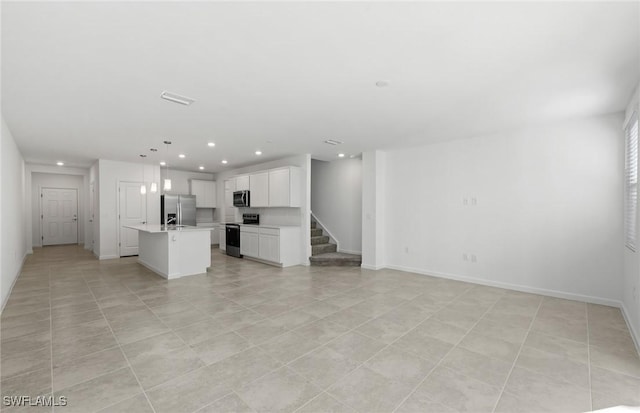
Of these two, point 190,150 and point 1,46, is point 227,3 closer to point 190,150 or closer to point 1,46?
point 1,46

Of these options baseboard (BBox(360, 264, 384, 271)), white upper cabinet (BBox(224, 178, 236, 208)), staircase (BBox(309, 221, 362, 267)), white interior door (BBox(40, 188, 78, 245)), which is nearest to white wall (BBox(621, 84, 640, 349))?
baseboard (BBox(360, 264, 384, 271))

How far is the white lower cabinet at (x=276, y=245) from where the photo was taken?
6523mm

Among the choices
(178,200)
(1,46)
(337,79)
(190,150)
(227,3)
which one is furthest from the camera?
(178,200)

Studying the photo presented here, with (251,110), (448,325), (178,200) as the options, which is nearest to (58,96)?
(251,110)

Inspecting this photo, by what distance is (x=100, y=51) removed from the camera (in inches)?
92.2

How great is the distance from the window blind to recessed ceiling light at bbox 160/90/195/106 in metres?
5.12

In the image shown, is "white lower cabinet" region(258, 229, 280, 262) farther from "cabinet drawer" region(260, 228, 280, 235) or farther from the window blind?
the window blind

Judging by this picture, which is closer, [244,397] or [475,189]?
[244,397]

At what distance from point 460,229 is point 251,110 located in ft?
13.9

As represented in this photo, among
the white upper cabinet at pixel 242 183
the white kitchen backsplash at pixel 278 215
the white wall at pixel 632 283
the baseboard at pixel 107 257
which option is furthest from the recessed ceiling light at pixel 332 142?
the baseboard at pixel 107 257

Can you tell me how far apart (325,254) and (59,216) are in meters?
9.75

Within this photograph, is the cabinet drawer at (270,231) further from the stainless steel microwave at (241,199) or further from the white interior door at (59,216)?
the white interior door at (59,216)

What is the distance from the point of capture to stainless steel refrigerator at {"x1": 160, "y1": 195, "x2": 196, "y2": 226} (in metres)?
8.75

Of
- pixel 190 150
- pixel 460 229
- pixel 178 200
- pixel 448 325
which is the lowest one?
pixel 448 325
